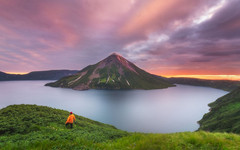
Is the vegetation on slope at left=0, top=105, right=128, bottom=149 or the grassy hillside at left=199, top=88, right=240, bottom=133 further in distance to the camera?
the grassy hillside at left=199, top=88, right=240, bottom=133

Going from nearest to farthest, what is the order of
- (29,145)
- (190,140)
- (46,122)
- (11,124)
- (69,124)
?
(29,145) → (190,140) → (11,124) → (46,122) → (69,124)

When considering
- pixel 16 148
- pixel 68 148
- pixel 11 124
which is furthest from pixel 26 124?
pixel 68 148

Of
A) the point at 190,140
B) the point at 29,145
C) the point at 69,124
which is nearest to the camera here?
the point at 29,145

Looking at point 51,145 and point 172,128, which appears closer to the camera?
point 51,145

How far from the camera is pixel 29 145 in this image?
8859 mm

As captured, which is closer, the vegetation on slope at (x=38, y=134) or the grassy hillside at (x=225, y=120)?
the vegetation on slope at (x=38, y=134)

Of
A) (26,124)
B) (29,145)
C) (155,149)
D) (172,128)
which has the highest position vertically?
(155,149)

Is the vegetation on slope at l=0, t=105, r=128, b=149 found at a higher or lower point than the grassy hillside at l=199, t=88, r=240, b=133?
higher

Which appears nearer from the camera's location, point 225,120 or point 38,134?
point 38,134

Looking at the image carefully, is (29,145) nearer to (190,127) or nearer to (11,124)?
(11,124)

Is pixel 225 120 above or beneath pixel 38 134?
beneath

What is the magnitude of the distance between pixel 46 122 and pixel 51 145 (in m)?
13.3

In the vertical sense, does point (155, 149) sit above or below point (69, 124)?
above

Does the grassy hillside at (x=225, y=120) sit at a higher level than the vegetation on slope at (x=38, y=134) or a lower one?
lower
